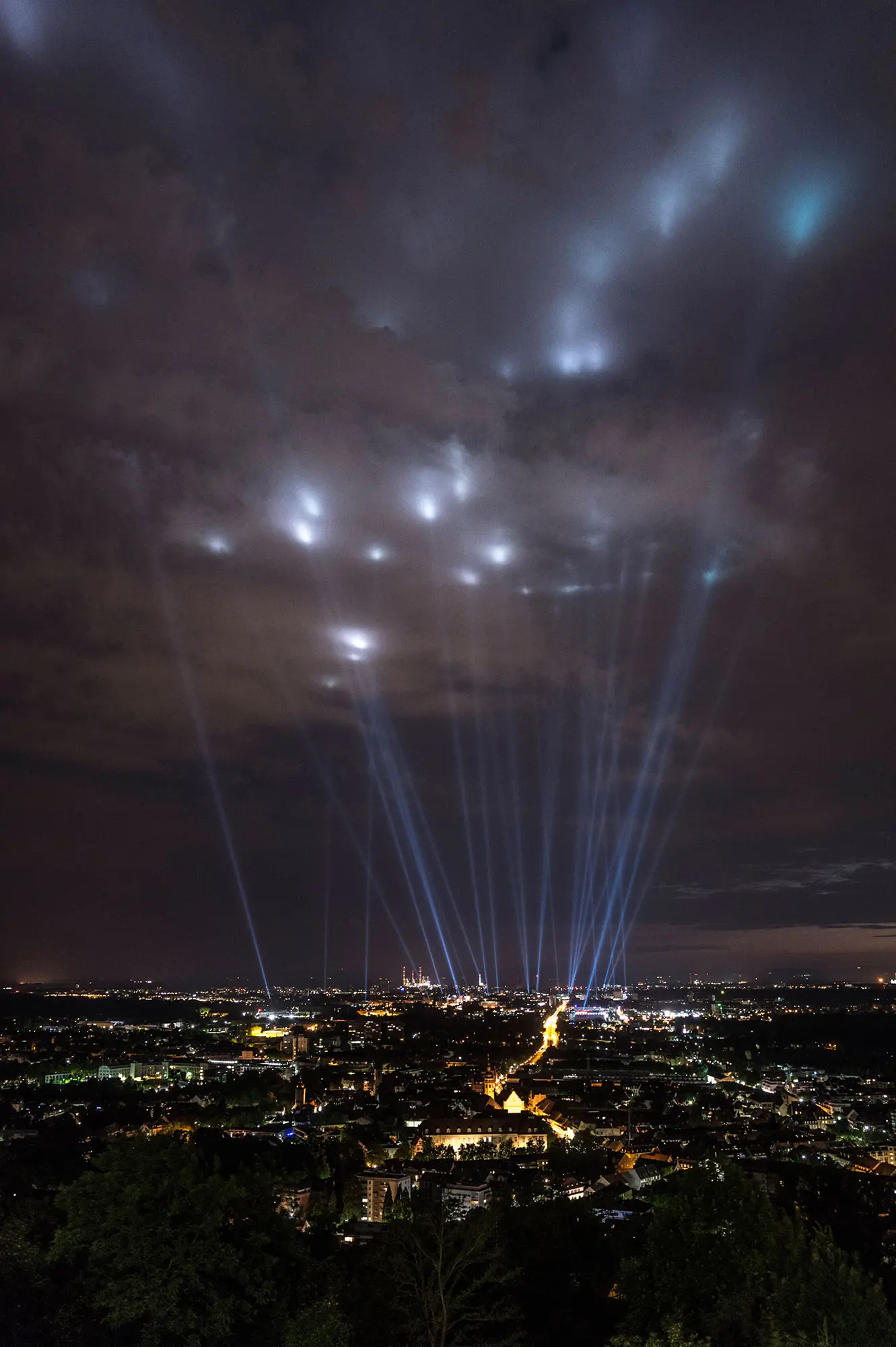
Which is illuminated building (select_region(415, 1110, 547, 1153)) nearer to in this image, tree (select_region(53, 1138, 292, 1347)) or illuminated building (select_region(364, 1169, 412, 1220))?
illuminated building (select_region(364, 1169, 412, 1220))

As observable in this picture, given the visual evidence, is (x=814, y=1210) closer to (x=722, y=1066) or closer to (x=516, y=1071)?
(x=516, y=1071)

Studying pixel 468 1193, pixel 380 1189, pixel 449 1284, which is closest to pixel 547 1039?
pixel 380 1189

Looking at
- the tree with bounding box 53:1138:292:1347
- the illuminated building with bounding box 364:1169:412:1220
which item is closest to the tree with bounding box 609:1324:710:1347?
the tree with bounding box 53:1138:292:1347

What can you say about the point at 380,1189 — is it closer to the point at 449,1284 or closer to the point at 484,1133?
the point at 484,1133

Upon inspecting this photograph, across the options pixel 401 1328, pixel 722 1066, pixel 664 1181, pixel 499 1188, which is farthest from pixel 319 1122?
pixel 722 1066

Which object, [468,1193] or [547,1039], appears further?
[547,1039]

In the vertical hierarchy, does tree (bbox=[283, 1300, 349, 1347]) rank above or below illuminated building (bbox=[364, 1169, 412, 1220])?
above
